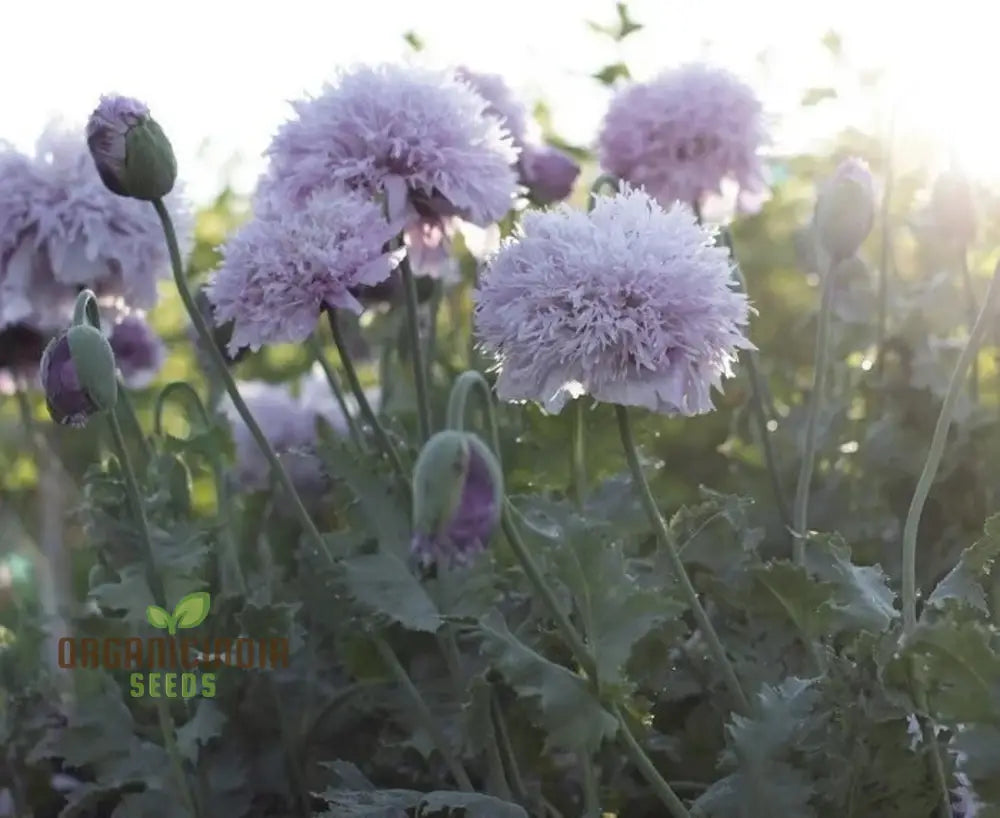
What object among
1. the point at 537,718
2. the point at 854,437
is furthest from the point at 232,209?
the point at 537,718

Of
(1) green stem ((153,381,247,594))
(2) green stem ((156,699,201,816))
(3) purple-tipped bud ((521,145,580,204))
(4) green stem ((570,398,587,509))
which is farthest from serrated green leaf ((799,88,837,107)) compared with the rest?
(2) green stem ((156,699,201,816))

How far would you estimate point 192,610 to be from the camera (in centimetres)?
102

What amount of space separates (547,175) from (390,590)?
1.57 ft

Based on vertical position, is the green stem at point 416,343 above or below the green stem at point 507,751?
above

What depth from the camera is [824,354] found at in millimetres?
999

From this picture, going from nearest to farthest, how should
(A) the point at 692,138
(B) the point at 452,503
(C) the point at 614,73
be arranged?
(B) the point at 452,503, (A) the point at 692,138, (C) the point at 614,73

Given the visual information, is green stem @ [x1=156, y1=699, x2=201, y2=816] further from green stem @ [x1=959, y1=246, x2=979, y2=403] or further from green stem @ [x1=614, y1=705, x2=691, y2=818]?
green stem @ [x1=959, y1=246, x2=979, y2=403]

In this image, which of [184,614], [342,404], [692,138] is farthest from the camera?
[692,138]

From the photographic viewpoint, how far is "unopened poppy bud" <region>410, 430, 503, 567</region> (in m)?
0.68

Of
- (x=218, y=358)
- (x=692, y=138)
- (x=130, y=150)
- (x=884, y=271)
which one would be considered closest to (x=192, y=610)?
(x=218, y=358)

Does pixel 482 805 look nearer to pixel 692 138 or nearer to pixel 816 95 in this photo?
pixel 692 138

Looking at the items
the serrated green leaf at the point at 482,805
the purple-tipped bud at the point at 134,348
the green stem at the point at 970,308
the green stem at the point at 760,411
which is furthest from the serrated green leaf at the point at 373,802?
the green stem at the point at 970,308

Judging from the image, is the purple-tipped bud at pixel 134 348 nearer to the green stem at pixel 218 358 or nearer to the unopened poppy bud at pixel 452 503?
the green stem at pixel 218 358

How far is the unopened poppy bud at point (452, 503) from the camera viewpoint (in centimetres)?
68
